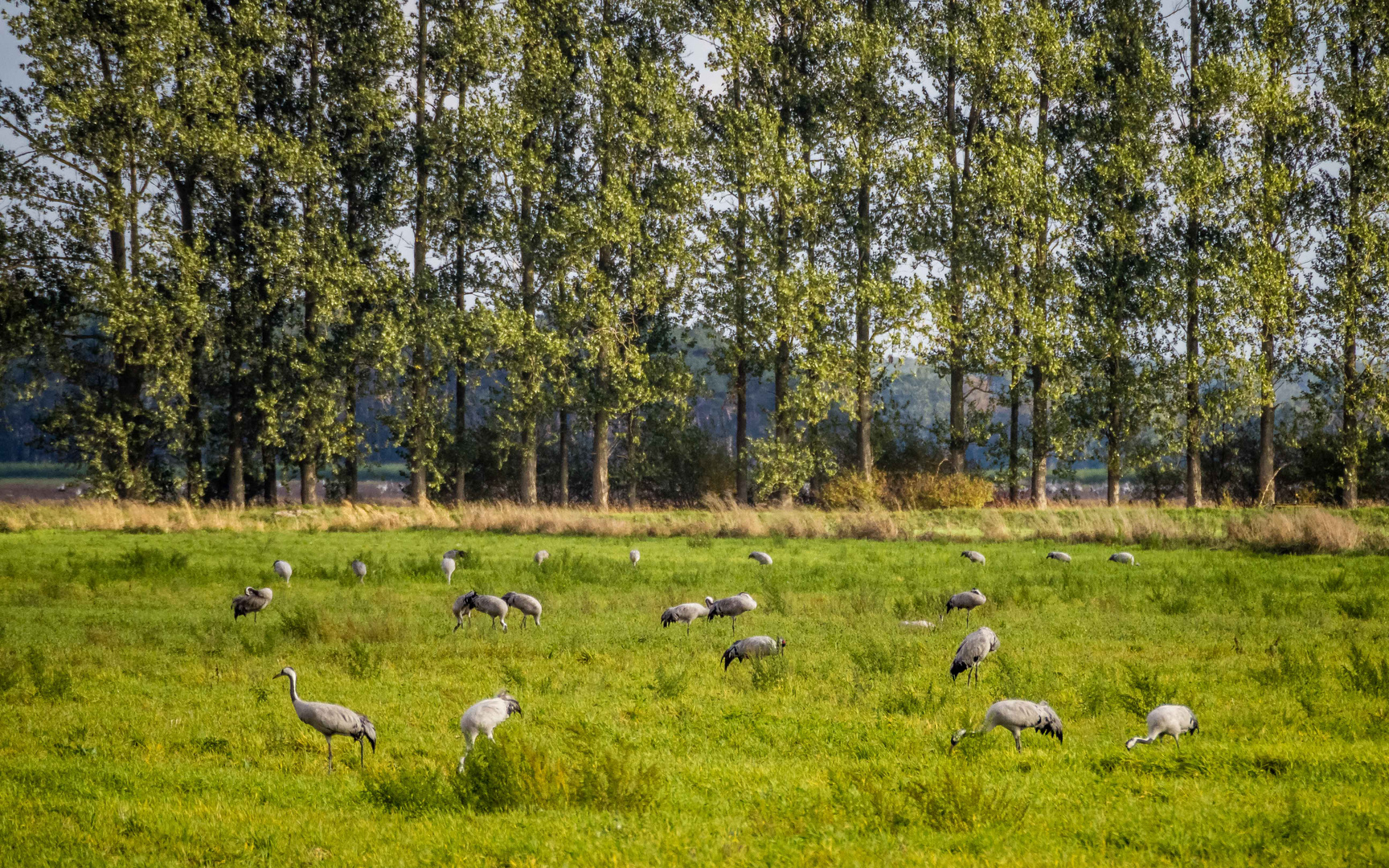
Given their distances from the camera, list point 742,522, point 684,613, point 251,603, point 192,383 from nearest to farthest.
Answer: point 684,613, point 251,603, point 742,522, point 192,383

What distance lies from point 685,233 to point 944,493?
15.4 meters

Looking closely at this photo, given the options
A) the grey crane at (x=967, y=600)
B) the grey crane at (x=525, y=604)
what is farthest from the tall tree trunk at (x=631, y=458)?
the grey crane at (x=967, y=600)

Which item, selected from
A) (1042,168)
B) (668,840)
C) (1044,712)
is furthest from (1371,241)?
(668,840)

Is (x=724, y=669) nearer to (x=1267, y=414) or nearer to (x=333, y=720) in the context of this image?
(x=333, y=720)

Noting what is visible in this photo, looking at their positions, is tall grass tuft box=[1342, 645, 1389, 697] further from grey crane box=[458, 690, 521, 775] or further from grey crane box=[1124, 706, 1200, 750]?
grey crane box=[458, 690, 521, 775]

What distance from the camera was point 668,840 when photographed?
8102 mm

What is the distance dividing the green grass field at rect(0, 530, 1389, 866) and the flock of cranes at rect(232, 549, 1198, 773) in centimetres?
24

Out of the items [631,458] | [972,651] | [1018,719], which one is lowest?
[1018,719]

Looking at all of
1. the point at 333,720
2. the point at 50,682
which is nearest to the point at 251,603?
the point at 50,682

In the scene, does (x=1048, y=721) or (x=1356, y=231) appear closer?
(x=1048, y=721)

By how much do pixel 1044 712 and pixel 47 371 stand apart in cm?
4340

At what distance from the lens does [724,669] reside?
14930 millimetres

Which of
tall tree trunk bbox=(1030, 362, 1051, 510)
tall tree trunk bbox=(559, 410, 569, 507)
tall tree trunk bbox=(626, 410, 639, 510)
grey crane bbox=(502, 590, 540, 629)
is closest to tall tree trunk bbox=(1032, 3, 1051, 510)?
tall tree trunk bbox=(1030, 362, 1051, 510)

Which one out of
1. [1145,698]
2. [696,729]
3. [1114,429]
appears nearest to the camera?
[696,729]
